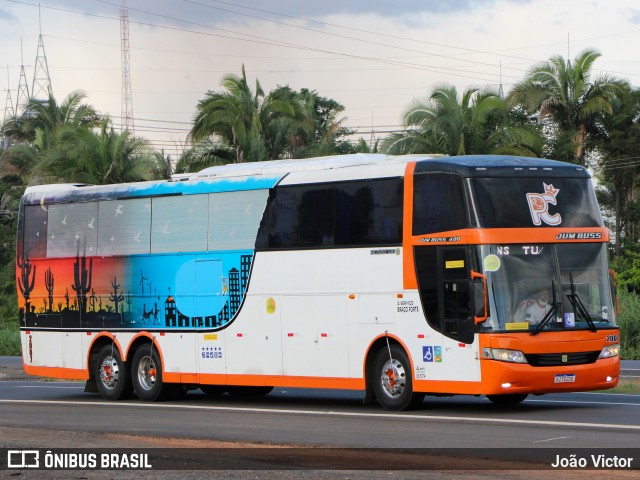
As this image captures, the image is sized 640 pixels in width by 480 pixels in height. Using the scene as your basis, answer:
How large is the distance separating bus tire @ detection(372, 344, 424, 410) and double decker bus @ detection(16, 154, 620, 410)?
3 centimetres

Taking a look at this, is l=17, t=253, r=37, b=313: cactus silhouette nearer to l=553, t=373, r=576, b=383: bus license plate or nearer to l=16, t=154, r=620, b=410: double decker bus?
l=16, t=154, r=620, b=410: double decker bus

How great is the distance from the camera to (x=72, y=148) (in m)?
48.2

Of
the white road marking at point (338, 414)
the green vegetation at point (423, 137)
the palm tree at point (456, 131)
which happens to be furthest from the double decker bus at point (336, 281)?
the palm tree at point (456, 131)

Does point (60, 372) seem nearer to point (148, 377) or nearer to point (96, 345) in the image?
point (96, 345)

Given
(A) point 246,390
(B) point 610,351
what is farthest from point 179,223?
(B) point 610,351

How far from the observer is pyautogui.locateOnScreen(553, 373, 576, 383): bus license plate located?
17750mm

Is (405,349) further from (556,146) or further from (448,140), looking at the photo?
(556,146)

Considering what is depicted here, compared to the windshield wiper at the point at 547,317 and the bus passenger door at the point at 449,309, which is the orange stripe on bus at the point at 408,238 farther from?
the windshield wiper at the point at 547,317

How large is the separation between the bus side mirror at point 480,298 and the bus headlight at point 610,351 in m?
1.86

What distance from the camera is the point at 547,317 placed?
17906mm

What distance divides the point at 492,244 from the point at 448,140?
26912 mm

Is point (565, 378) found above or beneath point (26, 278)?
beneath

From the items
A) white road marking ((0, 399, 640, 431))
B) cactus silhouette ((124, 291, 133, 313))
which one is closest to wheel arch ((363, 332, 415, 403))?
white road marking ((0, 399, 640, 431))

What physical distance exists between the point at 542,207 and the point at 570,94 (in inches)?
1533
